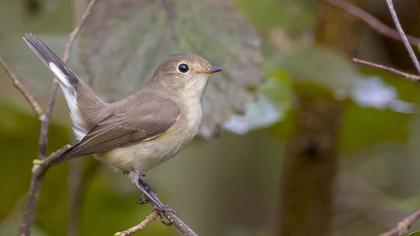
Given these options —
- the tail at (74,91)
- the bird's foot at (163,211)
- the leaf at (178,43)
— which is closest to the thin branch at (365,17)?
the leaf at (178,43)

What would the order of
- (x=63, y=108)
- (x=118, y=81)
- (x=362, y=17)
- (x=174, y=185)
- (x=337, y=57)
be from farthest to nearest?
(x=174, y=185) → (x=63, y=108) → (x=337, y=57) → (x=362, y=17) → (x=118, y=81)

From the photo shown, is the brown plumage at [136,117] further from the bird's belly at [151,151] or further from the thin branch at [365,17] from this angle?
the thin branch at [365,17]

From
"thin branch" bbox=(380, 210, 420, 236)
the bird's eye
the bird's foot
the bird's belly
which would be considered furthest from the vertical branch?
"thin branch" bbox=(380, 210, 420, 236)

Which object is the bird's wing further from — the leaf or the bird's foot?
the bird's foot

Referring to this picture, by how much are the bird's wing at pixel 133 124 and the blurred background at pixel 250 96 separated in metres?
0.15

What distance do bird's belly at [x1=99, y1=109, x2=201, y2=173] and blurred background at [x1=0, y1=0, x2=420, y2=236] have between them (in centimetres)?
12

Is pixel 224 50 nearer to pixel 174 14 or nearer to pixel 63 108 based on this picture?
pixel 174 14

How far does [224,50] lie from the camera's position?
365 cm

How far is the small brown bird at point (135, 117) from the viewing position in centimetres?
355

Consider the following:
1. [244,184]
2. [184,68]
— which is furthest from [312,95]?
[244,184]

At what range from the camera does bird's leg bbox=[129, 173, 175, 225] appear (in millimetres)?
3096

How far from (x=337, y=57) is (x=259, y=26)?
0.61 meters

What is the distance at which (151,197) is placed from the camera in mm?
3383

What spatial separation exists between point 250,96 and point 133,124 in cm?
48
